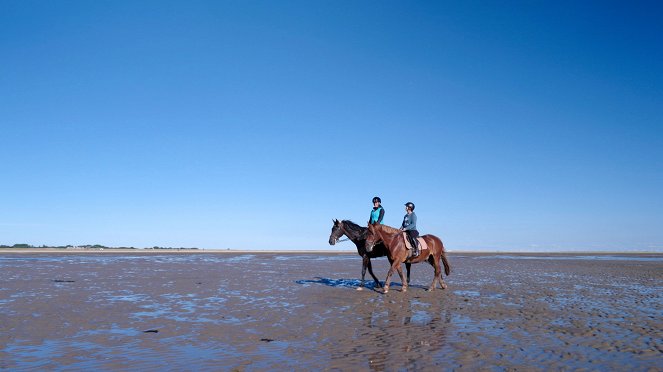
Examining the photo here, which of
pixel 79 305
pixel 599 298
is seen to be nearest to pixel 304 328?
pixel 79 305

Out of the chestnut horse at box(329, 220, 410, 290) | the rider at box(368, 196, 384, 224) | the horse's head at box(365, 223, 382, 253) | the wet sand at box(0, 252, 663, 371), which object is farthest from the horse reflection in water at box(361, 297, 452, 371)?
the rider at box(368, 196, 384, 224)

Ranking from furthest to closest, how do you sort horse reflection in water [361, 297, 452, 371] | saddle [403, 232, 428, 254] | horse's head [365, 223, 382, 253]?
saddle [403, 232, 428, 254] < horse's head [365, 223, 382, 253] < horse reflection in water [361, 297, 452, 371]

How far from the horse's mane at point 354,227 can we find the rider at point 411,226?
146 cm

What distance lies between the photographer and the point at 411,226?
16.1 m

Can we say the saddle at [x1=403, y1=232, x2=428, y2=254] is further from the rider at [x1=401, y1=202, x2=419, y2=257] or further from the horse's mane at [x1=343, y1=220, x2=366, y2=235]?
the horse's mane at [x1=343, y1=220, x2=366, y2=235]

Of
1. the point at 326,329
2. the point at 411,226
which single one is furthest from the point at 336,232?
the point at 326,329

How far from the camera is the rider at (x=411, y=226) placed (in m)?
16.0

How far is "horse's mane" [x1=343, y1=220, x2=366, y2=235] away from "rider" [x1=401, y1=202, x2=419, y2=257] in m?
1.46

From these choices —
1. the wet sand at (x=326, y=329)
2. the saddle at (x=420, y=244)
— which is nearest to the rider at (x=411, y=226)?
the saddle at (x=420, y=244)

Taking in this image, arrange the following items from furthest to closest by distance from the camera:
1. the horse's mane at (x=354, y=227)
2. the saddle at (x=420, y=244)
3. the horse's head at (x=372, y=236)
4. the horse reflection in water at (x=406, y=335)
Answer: the horse's mane at (x=354, y=227) → the saddle at (x=420, y=244) → the horse's head at (x=372, y=236) → the horse reflection in water at (x=406, y=335)

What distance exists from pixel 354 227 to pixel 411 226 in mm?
2055

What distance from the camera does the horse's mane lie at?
53.6ft

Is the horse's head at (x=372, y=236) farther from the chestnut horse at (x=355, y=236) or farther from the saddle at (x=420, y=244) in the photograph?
the saddle at (x=420, y=244)

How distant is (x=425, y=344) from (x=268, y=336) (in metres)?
2.99
